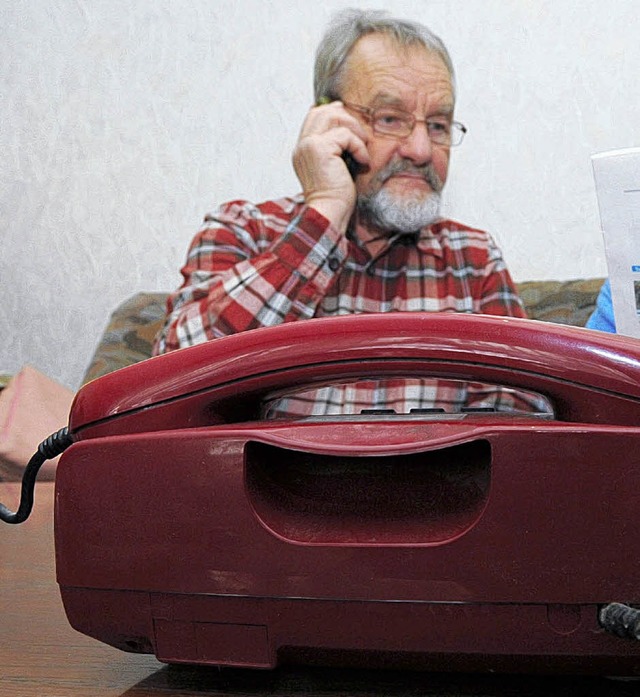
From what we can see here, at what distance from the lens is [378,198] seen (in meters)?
1.98

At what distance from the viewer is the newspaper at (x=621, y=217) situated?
524 mm

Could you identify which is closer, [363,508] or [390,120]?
[363,508]

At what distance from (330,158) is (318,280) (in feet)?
1.15

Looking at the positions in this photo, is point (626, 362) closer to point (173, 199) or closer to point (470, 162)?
point (470, 162)

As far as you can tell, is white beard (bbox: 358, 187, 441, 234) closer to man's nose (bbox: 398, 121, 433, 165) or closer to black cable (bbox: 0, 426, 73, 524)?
man's nose (bbox: 398, 121, 433, 165)

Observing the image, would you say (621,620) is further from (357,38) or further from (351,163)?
(357,38)

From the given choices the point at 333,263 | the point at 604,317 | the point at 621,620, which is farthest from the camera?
the point at 333,263

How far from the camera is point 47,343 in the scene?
7.43ft

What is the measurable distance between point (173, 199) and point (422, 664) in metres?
1.96

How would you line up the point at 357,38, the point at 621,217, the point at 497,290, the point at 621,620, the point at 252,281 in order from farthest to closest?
the point at 357,38 → the point at 497,290 → the point at 252,281 → the point at 621,217 → the point at 621,620

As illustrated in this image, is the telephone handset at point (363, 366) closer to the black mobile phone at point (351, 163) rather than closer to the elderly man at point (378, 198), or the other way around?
the elderly man at point (378, 198)

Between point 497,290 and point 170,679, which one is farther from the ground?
point 497,290

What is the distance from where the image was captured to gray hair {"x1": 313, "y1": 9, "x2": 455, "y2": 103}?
2053mm

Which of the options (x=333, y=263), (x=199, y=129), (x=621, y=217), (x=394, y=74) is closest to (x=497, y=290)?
(x=333, y=263)
